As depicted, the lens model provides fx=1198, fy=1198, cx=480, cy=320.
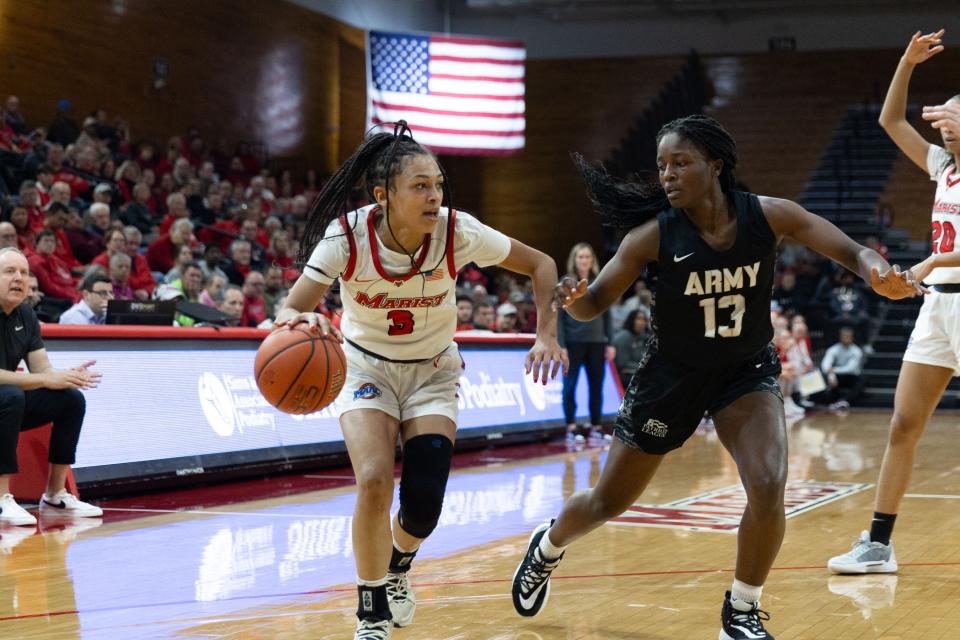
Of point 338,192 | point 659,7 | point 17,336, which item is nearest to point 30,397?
point 17,336

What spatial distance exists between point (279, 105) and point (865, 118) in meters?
12.5

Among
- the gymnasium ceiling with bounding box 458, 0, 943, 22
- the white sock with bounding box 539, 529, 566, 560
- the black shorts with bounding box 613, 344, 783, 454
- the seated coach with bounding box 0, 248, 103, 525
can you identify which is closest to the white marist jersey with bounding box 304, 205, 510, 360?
the black shorts with bounding box 613, 344, 783, 454

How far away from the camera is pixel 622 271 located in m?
4.57

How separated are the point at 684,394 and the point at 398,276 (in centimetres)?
117

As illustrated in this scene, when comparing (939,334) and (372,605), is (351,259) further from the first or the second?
(939,334)

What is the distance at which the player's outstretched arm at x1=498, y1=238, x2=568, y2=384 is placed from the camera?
14.5ft

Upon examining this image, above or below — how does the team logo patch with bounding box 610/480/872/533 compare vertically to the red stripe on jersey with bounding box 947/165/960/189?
below

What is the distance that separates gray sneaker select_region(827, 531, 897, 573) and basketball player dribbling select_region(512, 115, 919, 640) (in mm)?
1377

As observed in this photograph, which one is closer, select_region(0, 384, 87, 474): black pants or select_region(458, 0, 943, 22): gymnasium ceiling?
select_region(0, 384, 87, 474): black pants

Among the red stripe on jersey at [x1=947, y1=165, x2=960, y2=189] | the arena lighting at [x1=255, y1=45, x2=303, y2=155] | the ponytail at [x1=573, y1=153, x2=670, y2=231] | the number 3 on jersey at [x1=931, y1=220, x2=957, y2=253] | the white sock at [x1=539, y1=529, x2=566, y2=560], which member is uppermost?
the arena lighting at [x1=255, y1=45, x2=303, y2=155]

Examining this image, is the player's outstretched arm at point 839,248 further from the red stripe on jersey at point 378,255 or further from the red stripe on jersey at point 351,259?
the red stripe on jersey at point 351,259

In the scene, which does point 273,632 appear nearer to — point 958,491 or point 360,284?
point 360,284

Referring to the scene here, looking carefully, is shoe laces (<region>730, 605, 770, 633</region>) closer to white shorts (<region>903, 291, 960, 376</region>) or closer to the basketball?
the basketball

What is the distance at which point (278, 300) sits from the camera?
12945mm
